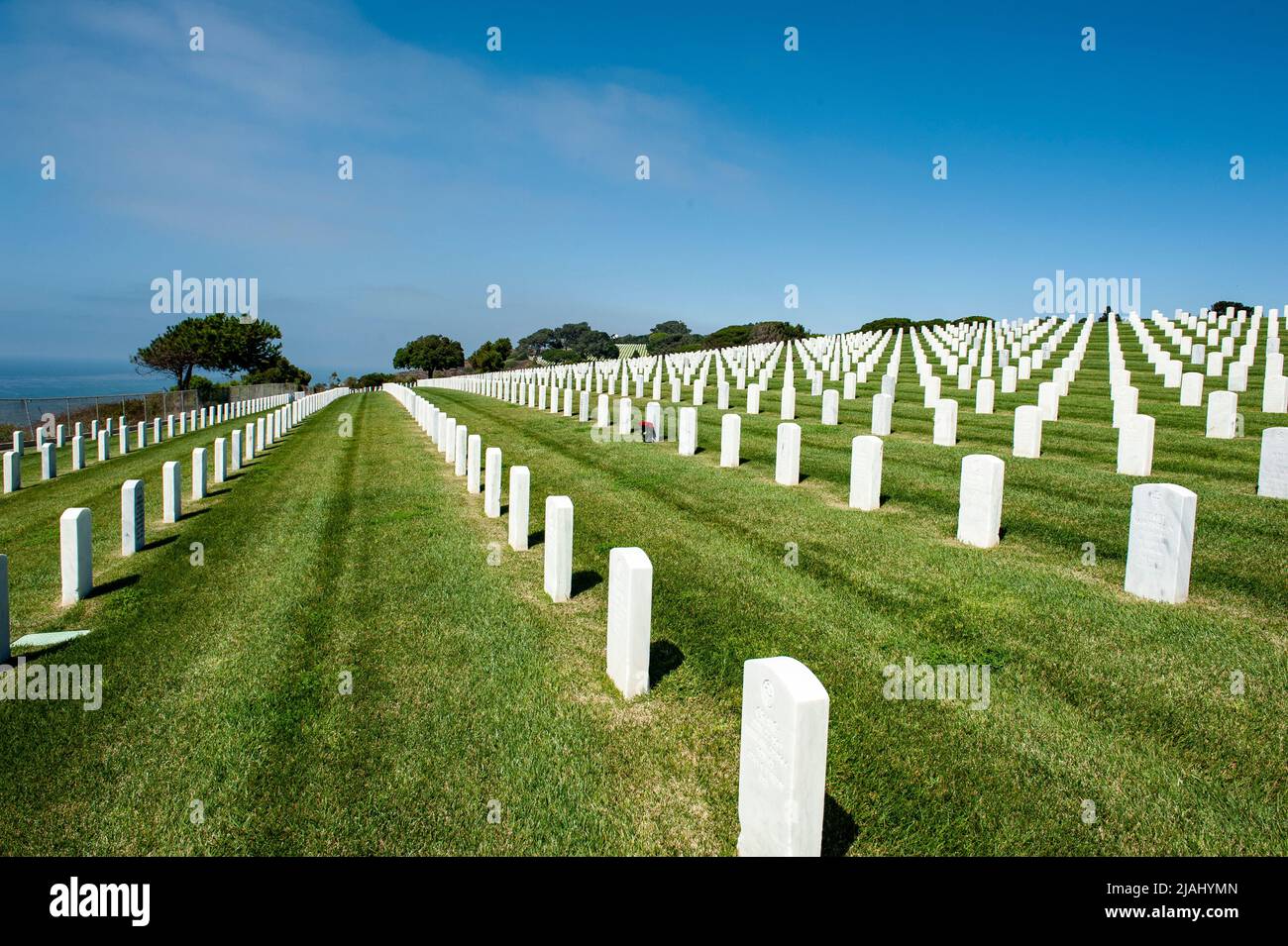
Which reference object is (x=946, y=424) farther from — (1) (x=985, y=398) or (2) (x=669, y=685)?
(2) (x=669, y=685)

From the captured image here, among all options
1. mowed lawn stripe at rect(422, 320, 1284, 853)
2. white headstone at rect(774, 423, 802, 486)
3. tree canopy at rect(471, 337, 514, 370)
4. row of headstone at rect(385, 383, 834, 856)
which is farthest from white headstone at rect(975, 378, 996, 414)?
tree canopy at rect(471, 337, 514, 370)

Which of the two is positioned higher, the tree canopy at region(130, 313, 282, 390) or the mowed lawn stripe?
the tree canopy at region(130, 313, 282, 390)

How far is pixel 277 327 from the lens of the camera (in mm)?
84062

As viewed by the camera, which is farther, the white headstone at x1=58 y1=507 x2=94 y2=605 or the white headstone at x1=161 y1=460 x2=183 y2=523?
the white headstone at x1=161 y1=460 x2=183 y2=523

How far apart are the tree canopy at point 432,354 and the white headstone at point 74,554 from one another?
106 m

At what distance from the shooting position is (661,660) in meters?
5.29

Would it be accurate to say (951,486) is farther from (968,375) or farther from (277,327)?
(277,327)

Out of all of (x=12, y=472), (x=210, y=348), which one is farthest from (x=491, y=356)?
(x=12, y=472)

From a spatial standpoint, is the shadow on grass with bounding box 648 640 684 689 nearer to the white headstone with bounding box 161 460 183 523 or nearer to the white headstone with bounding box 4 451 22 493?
the white headstone with bounding box 161 460 183 523

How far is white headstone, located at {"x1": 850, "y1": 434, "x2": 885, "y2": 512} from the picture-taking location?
30.0ft

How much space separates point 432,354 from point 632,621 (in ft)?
376

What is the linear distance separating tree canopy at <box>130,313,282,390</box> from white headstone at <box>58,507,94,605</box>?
63.4 m
